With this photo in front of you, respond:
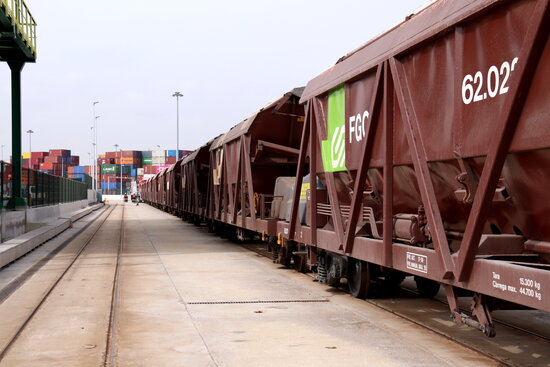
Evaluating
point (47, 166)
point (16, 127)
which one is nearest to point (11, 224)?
point (16, 127)

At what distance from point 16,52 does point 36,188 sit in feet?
19.0

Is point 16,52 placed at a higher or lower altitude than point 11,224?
higher

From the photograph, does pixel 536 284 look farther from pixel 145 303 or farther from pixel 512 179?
pixel 145 303

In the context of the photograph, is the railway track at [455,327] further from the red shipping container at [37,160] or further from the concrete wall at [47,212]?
the red shipping container at [37,160]

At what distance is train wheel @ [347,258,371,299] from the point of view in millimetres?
10344

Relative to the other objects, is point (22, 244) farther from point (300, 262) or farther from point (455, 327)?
point (455, 327)

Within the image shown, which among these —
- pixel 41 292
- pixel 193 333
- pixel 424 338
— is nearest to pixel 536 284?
pixel 424 338

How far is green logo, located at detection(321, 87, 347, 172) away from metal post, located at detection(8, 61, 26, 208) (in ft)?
53.0

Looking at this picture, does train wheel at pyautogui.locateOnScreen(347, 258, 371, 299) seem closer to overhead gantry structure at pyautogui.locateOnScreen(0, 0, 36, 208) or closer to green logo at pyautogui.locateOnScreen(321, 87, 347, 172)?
green logo at pyautogui.locateOnScreen(321, 87, 347, 172)

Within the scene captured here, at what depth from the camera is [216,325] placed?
28.7ft

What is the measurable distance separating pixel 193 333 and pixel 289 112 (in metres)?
9.45

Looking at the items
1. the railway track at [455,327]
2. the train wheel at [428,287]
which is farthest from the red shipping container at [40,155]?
the train wheel at [428,287]

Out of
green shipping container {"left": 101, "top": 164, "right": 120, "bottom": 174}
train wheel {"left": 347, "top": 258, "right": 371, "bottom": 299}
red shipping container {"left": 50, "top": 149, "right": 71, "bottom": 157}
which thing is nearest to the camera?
train wheel {"left": 347, "top": 258, "right": 371, "bottom": 299}

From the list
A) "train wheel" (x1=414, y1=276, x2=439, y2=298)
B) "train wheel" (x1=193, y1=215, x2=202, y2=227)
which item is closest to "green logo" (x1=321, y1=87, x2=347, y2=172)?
"train wheel" (x1=414, y1=276, x2=439, y2=298)
